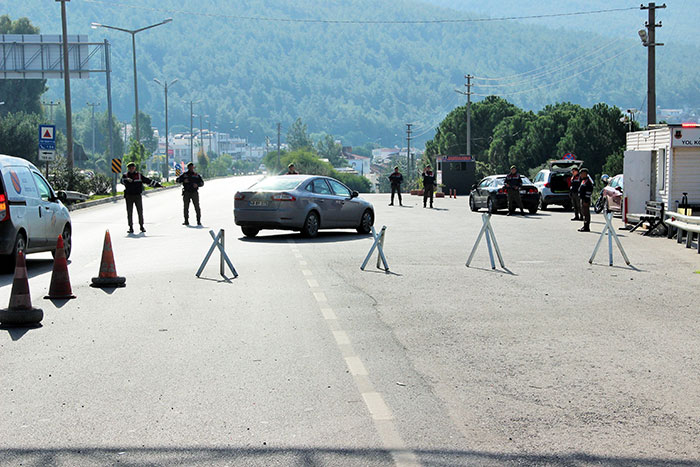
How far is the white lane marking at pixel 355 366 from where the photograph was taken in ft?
24.9

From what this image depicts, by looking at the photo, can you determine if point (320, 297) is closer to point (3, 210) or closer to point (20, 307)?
point (20, 307)

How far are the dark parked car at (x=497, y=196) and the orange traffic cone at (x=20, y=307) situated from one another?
27.5m

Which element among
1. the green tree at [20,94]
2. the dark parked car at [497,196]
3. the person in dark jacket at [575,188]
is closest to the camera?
the person in dark jacket at [575,188]

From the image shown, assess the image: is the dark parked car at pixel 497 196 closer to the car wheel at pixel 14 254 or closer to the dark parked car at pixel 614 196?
the dark parked car at pixel 614 196

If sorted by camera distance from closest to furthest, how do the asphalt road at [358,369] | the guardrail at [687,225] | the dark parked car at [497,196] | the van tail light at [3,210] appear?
the asphalt road at [358,369], the van tail light at [3,210], the guardrail at [687,225], the dark parked car at [497,196]

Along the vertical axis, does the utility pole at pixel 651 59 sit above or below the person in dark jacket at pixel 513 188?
above

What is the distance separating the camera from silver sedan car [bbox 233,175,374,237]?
2255 cm

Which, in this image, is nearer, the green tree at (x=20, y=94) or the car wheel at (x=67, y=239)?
the car wheel at (x=67, y=239)

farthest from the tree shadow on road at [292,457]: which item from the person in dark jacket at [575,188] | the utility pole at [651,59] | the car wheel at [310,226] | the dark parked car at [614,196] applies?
the utility pole at [651,59]

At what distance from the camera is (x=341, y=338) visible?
9.22 metres

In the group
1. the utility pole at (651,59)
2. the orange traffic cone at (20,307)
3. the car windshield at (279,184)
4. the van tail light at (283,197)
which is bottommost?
the orange traffic cone at (20,307)

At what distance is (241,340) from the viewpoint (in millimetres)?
9141

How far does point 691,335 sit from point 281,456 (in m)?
5.61

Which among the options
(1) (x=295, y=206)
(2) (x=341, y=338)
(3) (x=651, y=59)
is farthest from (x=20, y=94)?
(2) (x=341, y=338)
